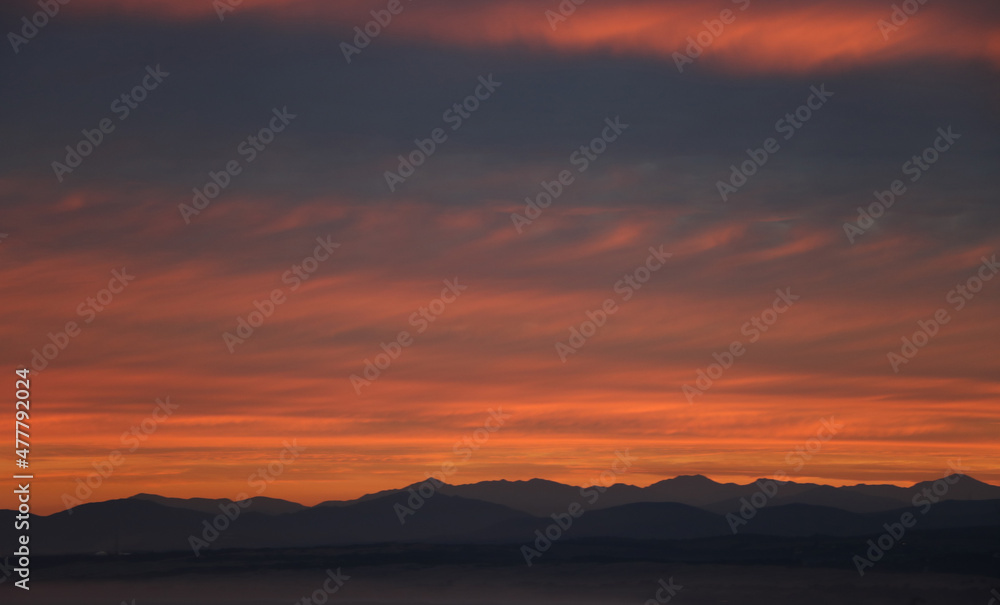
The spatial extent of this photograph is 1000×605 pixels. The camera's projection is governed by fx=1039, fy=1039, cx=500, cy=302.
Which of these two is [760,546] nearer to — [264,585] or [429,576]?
[429,576]

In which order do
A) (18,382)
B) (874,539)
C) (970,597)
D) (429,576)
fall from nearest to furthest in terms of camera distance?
(18,382), (970,597), (429,576), (874,539)

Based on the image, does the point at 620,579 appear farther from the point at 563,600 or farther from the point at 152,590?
the point at 152,590

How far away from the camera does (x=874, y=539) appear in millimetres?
139125

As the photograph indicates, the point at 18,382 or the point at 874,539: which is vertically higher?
the point at 874,539

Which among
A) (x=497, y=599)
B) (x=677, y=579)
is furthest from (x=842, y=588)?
(x=497, y=599)

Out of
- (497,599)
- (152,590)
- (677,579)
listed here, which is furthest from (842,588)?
(152,590)

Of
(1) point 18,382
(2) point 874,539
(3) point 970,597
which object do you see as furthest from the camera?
(2) point 874,539

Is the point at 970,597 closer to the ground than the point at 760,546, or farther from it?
closer to the ground

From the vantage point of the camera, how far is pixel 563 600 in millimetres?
91562

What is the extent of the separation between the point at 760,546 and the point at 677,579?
→ 133 feet

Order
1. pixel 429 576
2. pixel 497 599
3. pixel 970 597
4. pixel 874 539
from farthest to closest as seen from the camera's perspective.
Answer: pixel 874 539
pixel 429 576
pixel 497 599
pixel 970 597

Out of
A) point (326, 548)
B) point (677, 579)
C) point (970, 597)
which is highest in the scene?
point (326, 548)

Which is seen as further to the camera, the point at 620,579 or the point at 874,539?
the point at 874,539

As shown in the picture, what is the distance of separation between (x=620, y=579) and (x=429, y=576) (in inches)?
892
